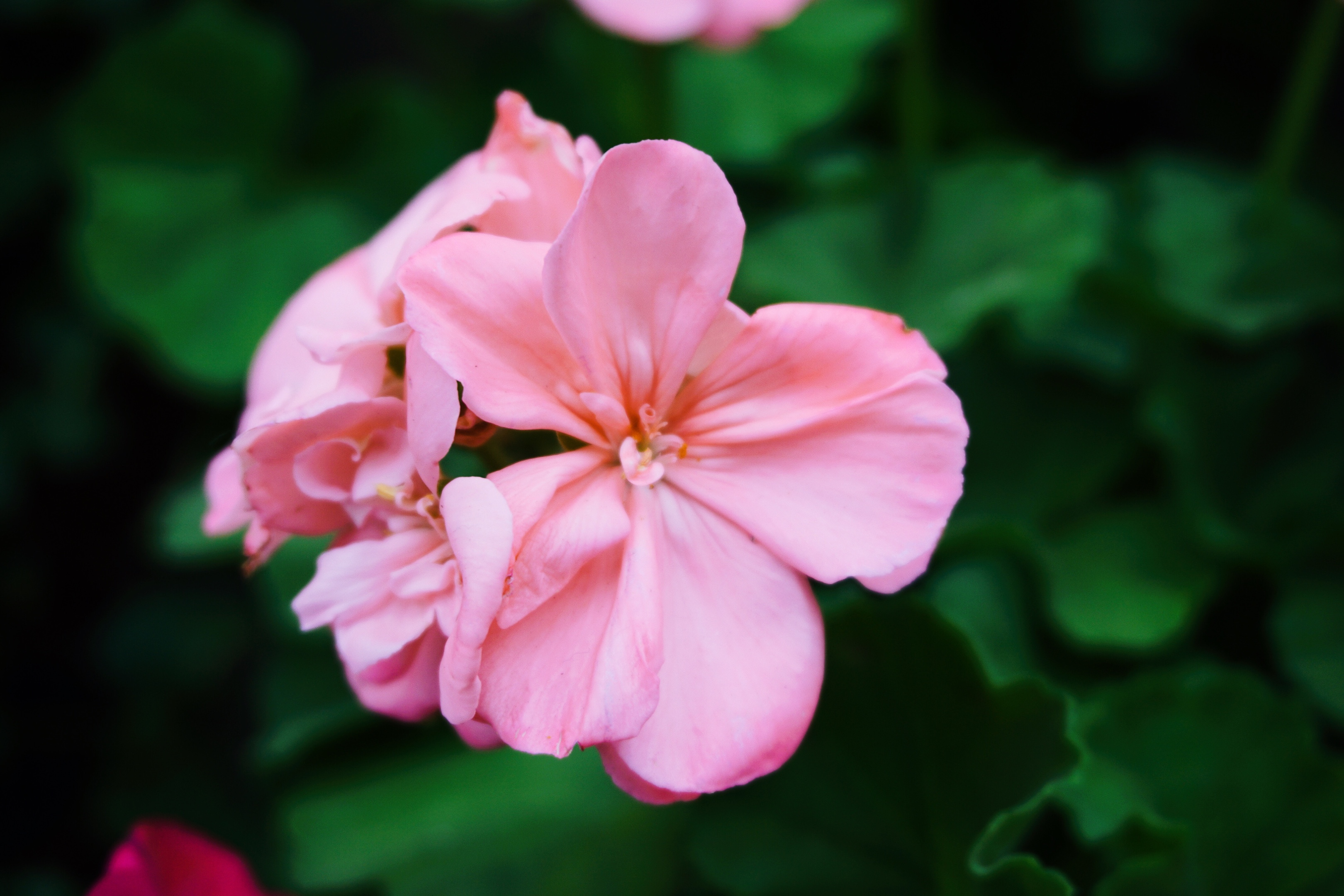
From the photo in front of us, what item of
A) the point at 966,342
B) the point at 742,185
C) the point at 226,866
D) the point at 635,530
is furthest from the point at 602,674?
the point at 742,185

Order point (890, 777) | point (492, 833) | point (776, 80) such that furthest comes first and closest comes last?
point (776, 80) < point (492, 833) < point (890, 777)

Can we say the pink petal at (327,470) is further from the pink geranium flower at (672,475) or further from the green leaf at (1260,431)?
the green leaf at (1260,431)

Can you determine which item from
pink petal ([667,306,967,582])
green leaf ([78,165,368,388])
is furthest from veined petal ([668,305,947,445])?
green leaf ([78,165,368,388])

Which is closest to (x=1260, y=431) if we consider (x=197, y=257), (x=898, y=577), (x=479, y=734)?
(x=898, y=577)

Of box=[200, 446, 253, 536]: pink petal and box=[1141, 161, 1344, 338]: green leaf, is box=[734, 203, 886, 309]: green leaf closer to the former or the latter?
box=[1141, 161, 1344, 338]: green leaf

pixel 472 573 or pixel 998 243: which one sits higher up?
pixel 472 573

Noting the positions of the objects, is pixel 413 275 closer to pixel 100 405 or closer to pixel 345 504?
pixel 345 504

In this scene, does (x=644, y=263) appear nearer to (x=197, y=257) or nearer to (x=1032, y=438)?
(x=1032, y=438)
